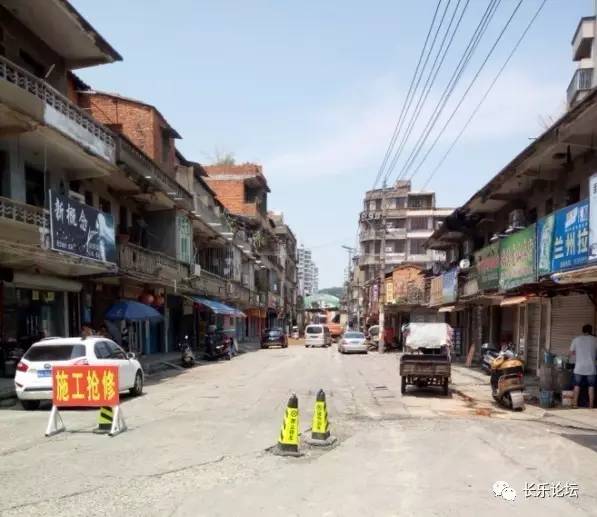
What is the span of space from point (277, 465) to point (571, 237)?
8.99m

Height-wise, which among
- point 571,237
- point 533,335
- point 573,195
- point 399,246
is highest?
point 573,195

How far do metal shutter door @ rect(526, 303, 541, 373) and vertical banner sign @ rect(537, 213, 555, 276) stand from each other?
4978mm

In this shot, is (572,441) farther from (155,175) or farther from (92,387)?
(155,175)

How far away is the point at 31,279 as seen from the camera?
17.4 m

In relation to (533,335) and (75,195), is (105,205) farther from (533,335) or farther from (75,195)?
(533,335)

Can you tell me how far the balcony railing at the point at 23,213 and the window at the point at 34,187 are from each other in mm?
3238

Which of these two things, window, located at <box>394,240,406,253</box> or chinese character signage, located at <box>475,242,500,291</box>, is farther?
window, located at <box>394,240,406,253</box>

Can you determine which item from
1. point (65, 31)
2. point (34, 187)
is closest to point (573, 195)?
point (65, 31)

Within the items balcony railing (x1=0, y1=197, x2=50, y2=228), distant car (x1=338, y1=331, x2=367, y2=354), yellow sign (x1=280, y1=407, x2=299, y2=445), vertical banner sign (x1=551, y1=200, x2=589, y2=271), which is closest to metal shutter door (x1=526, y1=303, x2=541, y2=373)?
vertical banner sign (x1=551, y1=200, x2=589, y2=271)

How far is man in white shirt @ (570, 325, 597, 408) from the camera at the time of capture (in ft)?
40.4

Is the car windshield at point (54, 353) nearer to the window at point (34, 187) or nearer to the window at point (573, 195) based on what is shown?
the window at point (34, 187)

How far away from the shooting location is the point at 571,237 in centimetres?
1305

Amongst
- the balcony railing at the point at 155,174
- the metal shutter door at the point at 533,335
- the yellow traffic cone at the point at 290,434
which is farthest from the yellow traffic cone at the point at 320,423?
the balcony railing at the point at 155,174

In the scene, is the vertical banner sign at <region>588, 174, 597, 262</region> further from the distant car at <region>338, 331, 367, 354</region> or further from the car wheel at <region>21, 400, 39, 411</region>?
the distant car at <region>338, 331, 367, 354</region>
